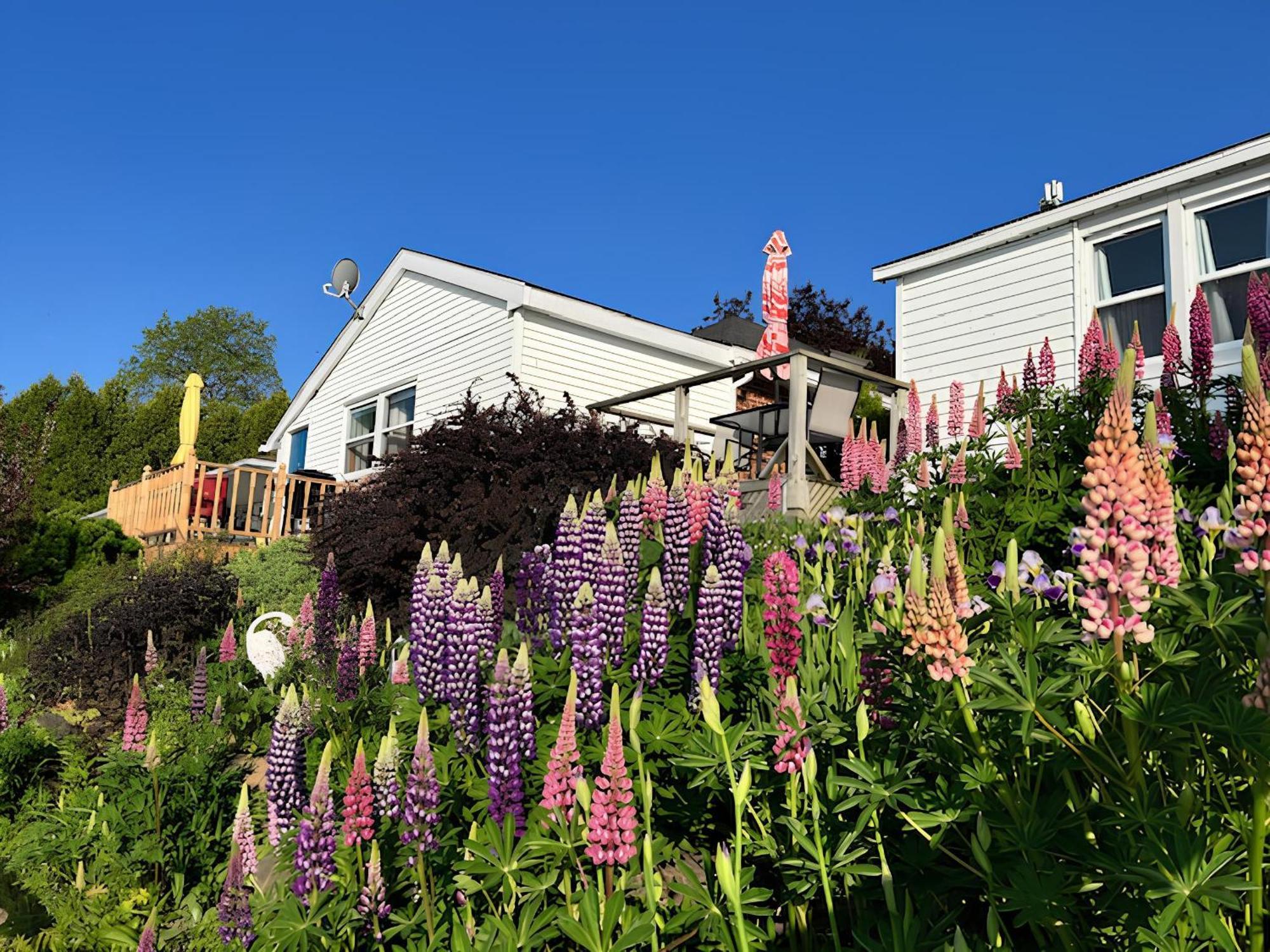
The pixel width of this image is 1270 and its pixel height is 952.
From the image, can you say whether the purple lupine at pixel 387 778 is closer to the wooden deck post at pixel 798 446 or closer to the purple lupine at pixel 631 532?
the purple lupine at pixel 631 532

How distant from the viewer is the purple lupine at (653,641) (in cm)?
267

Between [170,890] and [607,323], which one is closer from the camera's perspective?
[170,890]

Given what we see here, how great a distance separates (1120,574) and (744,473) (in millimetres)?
11794

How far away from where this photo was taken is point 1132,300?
1066cm

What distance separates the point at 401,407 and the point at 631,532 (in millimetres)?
15597

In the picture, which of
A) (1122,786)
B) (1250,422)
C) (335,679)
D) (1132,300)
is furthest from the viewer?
(1132,300)

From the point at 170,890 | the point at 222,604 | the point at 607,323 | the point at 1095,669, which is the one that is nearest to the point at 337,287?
the point at 607,323

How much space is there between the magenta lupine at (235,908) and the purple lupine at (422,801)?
965 mm

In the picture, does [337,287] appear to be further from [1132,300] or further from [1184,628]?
[1184,628]

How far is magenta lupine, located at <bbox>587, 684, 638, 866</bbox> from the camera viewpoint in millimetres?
1918

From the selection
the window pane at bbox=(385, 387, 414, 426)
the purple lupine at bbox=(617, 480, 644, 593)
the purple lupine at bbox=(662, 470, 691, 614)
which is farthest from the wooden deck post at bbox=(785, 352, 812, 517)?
the window pane at bbox=(385, 387, 414, 426)

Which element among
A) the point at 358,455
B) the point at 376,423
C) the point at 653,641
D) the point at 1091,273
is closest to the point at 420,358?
the point at 376,423

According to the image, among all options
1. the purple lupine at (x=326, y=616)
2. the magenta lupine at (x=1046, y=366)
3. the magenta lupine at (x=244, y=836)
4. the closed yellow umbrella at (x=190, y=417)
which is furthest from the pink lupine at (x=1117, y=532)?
the closed yellow umbrella at (x=190, y=417)

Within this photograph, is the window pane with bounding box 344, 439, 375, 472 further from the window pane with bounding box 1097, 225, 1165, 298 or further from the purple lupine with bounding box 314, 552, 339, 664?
the window pane with bounding box 1097, 225, 1165, 298
